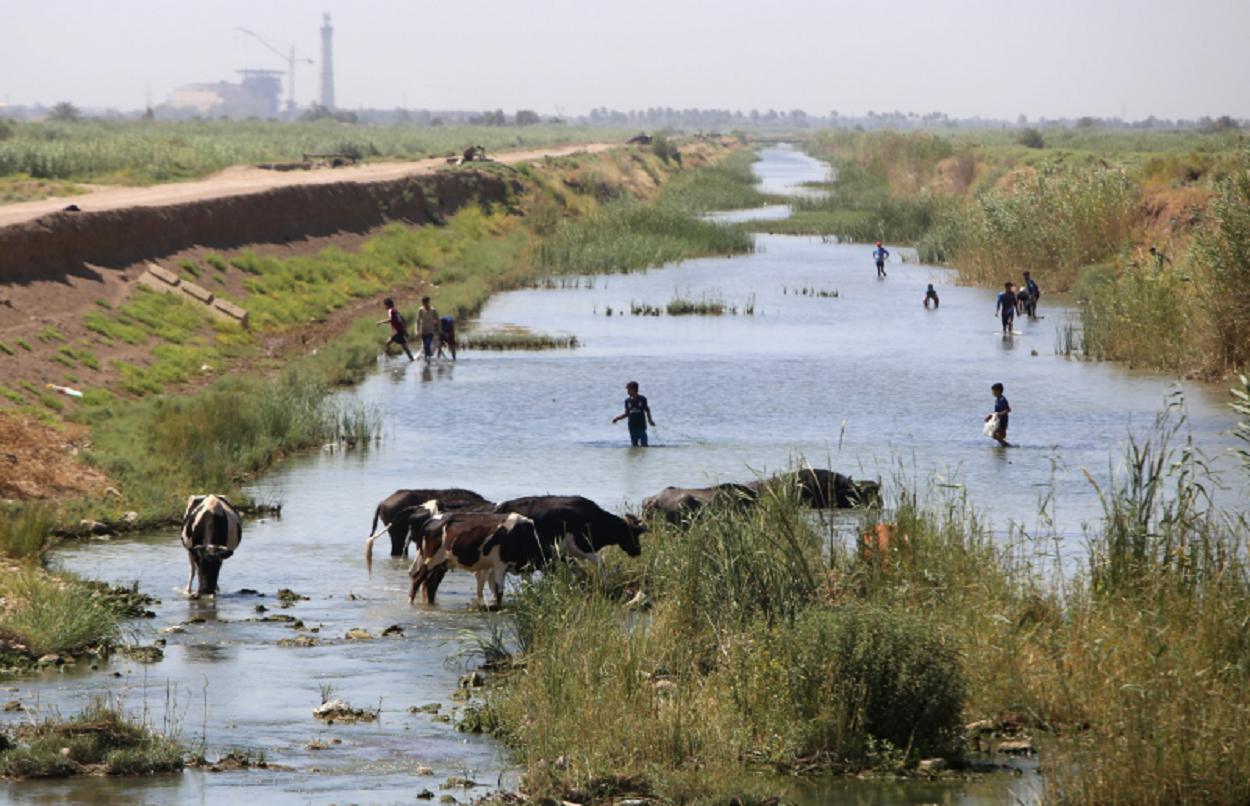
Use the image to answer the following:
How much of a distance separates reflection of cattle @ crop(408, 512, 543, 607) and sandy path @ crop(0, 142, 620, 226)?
2046 cm

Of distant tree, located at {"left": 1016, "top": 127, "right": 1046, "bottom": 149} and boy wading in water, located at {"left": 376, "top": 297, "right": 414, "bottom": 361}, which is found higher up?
distant tree, located at {"left": 1016, "top": 127, "right": 1046, "bottom": 149}

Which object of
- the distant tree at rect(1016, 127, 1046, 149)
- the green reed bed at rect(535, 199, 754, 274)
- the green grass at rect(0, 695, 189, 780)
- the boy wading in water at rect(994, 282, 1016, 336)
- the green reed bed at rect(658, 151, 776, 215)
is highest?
the distant tree at rect(1016, 127, 1046, 149)

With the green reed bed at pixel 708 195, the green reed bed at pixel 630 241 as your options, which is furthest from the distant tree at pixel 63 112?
the green reed bed at pixel 630 241

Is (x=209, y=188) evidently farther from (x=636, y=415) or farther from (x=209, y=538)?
(x=209, y=538)

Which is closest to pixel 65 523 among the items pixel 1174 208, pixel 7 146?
pixel 1174 208

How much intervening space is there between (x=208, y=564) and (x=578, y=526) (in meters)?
3.77

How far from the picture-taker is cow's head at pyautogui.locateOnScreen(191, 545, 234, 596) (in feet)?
44.9

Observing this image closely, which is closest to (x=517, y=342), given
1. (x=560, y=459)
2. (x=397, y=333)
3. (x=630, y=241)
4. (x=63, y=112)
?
(x=397, y=333)

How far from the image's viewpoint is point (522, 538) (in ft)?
42.6

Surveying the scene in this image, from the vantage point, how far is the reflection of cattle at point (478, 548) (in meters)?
13.0

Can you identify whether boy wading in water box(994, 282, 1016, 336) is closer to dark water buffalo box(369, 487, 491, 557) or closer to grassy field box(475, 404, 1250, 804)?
dark water buffalo box(369, 487, 491, 557)

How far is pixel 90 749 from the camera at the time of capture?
8547 mm

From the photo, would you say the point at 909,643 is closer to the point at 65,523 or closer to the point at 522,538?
the point at 522,538

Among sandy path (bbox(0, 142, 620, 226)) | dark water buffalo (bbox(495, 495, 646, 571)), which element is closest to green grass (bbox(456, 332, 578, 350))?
sandy path (bbox(0, 142, 620, 226))
